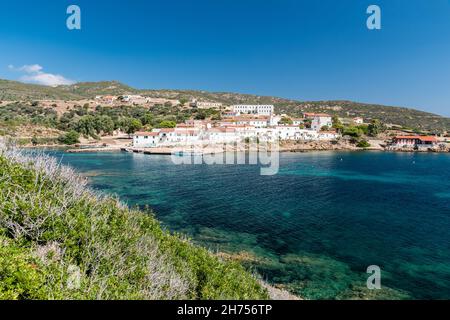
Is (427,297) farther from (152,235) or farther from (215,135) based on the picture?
(215,135)

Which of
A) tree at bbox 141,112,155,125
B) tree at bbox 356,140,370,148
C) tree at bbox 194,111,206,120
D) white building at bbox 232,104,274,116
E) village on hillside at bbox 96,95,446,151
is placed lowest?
tree at bbox 356,140,370,148

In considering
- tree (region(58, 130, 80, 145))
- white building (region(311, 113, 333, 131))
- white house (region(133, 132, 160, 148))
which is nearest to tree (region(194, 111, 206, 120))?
white house (region(133, 132, 160, 148))

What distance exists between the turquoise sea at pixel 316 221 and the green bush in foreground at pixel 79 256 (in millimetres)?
7073

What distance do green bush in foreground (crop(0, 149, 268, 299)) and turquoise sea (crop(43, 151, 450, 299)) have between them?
7073mm

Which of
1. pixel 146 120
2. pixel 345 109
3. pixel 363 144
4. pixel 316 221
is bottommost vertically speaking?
pixel 316 221

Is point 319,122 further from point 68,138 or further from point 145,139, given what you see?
point 68,138

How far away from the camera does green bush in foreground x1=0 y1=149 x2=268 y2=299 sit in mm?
6039

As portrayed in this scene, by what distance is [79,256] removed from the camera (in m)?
8.11

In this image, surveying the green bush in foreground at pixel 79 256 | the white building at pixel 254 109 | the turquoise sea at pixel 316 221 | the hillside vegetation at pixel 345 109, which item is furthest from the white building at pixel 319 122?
the green bush in foreground at pixel 79 256

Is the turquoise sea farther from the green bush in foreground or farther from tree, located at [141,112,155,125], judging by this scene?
tree, located at [141,112,155,125]

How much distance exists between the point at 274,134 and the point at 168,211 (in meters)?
83.5

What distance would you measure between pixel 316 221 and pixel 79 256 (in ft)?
71.3

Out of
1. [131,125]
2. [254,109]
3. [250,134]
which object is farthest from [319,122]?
[131,125]

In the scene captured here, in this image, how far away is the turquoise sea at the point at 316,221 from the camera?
639 inches
